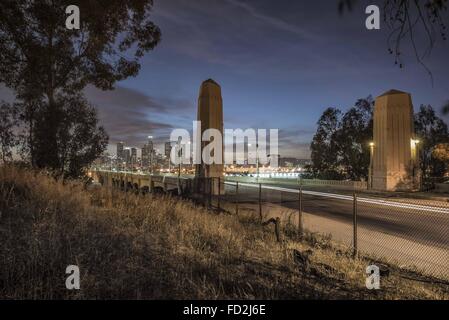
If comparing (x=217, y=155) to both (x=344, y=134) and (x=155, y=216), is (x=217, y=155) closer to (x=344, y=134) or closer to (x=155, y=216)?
(x=155, y=216)

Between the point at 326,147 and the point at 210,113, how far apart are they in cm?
2545

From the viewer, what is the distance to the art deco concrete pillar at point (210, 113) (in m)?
29.8

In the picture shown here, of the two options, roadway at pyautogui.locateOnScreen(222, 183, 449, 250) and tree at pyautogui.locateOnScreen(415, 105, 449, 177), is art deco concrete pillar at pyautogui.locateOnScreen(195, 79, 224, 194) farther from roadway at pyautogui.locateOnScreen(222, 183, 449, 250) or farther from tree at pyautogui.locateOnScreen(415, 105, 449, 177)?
tree at pyautogui.locateOnScreen(415, 105, 449, 177)

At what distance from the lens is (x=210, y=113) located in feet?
98.5

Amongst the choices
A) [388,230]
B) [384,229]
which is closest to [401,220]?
[384,229]

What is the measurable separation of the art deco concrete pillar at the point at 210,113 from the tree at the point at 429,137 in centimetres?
3095

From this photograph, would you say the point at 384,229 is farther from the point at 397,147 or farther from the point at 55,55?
the point at 397,147

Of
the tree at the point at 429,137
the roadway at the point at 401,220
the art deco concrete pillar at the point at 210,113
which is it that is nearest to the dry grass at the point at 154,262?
the roadway at the point at 401,220

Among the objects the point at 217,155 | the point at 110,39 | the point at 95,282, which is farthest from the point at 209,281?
the point at 217,155

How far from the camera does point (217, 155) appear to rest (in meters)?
29.9

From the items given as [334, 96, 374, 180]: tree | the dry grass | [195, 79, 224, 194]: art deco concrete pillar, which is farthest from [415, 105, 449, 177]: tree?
the dry grass

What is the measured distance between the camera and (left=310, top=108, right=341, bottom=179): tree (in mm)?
49750

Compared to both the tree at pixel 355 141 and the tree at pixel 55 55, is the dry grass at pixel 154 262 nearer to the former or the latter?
the tree at pixel 55 55
